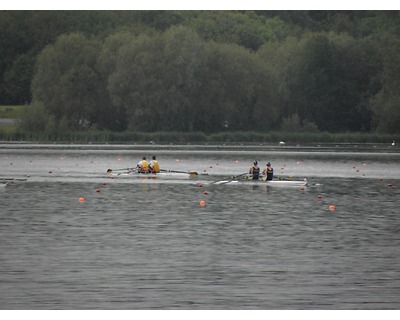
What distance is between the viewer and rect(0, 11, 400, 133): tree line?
10062cm

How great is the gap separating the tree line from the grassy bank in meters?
1.26

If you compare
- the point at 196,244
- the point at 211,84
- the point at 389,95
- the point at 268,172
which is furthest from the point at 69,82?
the point at 196,244

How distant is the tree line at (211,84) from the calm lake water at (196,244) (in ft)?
163

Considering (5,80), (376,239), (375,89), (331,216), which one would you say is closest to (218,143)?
(375,89)

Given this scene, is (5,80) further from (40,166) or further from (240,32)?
(40,166)

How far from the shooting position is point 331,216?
3334 centimetres

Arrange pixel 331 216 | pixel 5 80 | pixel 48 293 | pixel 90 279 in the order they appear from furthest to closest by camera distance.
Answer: pixel 5 80 < pixel 331 216 < pixel 90 279 < pixel 48 293

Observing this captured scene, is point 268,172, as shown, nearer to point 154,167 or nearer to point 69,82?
point 154,167

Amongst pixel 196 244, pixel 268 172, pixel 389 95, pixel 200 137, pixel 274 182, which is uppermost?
pixel 389 95

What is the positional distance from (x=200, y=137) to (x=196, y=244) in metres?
78.0

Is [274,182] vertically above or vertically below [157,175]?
above

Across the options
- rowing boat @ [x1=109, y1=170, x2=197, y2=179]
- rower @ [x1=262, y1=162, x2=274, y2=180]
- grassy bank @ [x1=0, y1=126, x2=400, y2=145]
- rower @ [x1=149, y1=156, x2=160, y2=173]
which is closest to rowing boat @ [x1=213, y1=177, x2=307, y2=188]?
rower @ [x1=262, y1=162, x2=274, y2=180]

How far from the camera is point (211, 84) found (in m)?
104

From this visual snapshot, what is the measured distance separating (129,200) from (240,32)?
90123 mm
